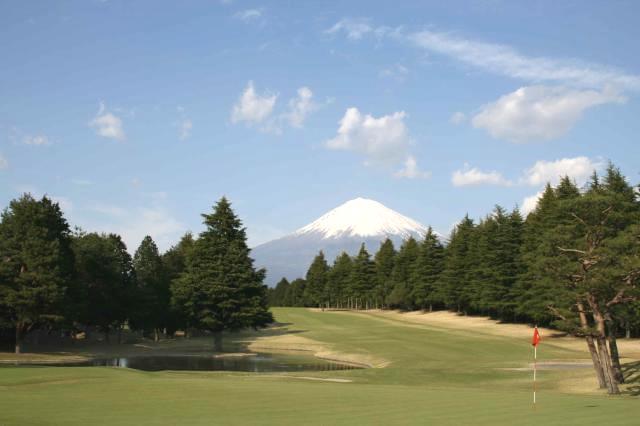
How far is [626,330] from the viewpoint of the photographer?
6053cm

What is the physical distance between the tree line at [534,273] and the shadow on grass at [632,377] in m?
0.80

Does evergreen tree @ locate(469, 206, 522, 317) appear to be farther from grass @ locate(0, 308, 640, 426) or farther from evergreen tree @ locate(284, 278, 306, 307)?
evergreen tree @ locate(284, 278, 306, 307)

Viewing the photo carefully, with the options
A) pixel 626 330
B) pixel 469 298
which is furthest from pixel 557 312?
pixel 469 298

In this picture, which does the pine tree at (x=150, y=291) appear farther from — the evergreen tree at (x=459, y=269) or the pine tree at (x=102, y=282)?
the evergreen tree at (x=459, y=269)

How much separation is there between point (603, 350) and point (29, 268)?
4442cm

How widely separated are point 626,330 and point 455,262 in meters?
33.4

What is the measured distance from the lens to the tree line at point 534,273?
100 feet

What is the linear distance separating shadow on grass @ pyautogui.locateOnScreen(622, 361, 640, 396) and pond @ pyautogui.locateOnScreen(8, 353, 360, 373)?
19800mm

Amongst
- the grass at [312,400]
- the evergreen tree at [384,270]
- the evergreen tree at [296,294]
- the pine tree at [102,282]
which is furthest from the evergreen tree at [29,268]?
the evergreen tree at [296,294]

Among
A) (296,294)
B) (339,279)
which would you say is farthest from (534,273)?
(296,294)

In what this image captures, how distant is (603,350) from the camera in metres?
29.9

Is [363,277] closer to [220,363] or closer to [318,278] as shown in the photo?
[318,278]

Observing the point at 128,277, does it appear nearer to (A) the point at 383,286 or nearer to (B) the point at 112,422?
(B) the point at 112,422

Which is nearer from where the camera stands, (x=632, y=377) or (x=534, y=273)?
(x=632, y=377)
